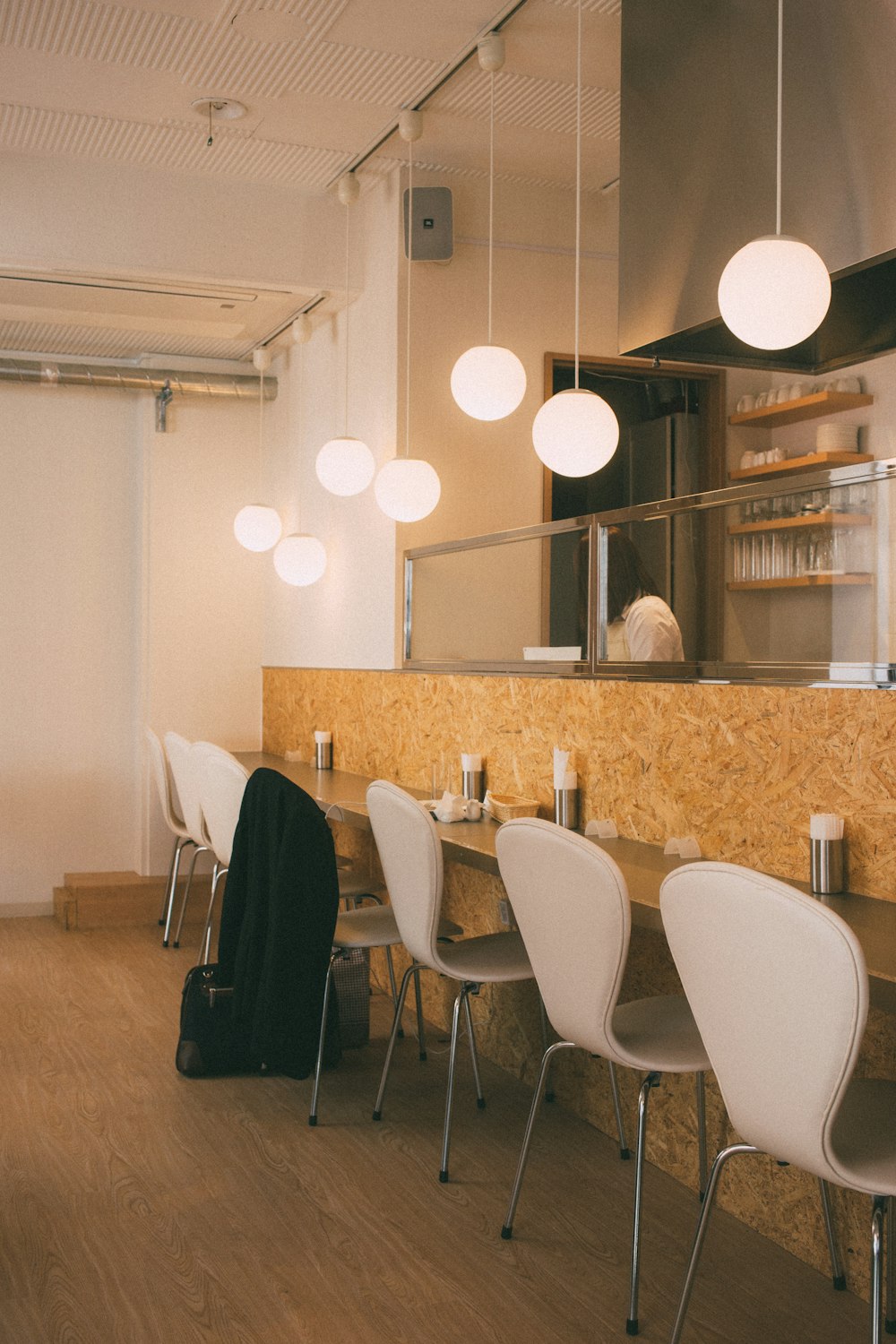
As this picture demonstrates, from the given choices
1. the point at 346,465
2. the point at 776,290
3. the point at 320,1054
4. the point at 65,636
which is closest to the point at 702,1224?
the point at 320,1054

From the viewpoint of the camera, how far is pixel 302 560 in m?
5.77

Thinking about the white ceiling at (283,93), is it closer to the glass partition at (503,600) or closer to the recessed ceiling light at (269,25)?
the recessed ceiling light at (269,25)

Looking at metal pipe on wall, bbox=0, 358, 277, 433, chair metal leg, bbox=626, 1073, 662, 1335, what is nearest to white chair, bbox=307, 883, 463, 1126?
chair metal leg, bbox=626, 1073, 662, 1335

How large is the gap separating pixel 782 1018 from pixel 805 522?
1.14 m

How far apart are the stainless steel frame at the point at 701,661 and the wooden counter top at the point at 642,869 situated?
0.45m

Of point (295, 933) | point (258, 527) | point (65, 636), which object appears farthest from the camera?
point (65, 636)

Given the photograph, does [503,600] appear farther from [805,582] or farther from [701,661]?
[805,582]

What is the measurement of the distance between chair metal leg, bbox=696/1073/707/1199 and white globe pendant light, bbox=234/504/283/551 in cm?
381

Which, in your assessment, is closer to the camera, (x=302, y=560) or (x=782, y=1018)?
(x=782, y=1018)

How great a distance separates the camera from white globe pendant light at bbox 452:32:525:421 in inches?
150

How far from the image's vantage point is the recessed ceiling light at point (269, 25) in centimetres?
378

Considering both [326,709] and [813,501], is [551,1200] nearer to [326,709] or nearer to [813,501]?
[813,501]

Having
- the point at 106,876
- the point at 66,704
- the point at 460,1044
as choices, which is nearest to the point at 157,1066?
the point at 460,1044

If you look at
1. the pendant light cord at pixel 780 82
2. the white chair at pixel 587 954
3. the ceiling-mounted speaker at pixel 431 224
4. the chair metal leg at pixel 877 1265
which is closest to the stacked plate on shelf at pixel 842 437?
the ceiling-mounted speaker at pixel 431 224
